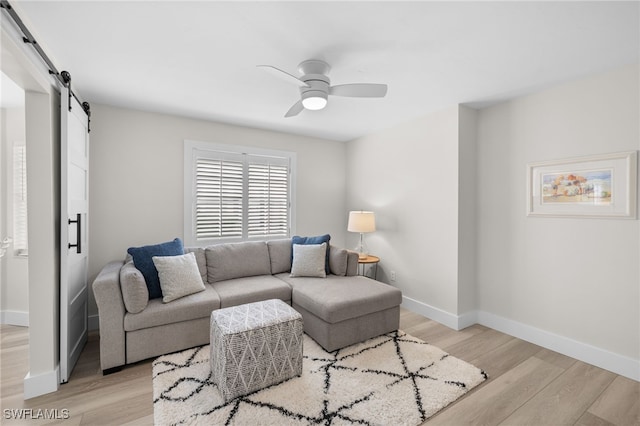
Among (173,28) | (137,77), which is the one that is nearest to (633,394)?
(173,28)

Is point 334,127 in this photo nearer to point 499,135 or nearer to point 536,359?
point 499,135

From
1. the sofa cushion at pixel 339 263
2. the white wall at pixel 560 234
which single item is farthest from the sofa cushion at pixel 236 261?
the white wall at pixel 560 234

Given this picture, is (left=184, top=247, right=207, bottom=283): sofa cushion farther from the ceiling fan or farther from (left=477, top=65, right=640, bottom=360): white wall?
(left=477, top=65, right=640, bottom=360): white wall

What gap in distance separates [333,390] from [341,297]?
84 cm

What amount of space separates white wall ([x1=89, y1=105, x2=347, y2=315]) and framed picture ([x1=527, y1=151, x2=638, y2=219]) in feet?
11.2

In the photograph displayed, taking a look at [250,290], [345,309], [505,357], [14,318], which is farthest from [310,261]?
[14,318]

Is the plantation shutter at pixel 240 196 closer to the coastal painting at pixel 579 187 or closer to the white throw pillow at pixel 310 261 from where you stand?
the white throw pillow at pixel 310 261

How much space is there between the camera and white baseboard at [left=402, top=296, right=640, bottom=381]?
7.62 ft

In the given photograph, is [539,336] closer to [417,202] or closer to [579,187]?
[579,187]

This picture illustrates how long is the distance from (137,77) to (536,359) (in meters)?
4.37

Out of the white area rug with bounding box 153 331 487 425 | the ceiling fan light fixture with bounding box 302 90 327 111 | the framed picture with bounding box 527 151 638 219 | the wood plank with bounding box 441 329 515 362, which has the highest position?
the ceiling fan light fixture with bounding box 302 90 327 111

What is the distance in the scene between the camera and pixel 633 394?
2078mm

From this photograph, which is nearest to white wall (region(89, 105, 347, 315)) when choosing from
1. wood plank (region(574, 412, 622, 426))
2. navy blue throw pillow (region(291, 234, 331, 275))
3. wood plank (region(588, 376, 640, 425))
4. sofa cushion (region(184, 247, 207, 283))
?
sofa cushion (region(184, 247, 207, 283))

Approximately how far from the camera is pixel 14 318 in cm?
314
